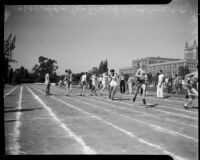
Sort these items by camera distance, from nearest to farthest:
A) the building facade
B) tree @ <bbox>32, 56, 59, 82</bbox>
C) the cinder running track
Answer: the cinder running track → tree @ <bbox>32, 56, 59, 82</bbox> → the building facade

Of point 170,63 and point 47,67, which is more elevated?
point 170,63

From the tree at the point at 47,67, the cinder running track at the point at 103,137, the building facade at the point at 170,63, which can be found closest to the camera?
the cinder running track at the point at 103,137

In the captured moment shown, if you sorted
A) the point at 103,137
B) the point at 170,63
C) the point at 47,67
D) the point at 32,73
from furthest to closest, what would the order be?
the point at 170,63 < the point at 32,73 < the point at 47,67 < the point at 103,137

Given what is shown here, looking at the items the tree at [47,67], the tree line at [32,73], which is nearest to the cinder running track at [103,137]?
the tree line at [32,73]

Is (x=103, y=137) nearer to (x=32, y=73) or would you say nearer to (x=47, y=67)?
(x=47, y=67)

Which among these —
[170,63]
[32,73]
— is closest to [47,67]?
[32,73]

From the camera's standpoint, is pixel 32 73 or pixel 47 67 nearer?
pixel 47 67

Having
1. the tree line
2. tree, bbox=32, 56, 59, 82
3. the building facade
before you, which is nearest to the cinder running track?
the tree line

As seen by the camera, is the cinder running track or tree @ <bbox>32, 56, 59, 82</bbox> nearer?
the cinder running track

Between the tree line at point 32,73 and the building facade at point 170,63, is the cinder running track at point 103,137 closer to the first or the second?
the tree line at point 32,73

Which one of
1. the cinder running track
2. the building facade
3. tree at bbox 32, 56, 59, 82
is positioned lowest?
the cinder running track

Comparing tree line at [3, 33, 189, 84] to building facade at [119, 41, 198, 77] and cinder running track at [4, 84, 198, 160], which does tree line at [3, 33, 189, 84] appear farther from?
building facade at [119, 41, 198, 77]
